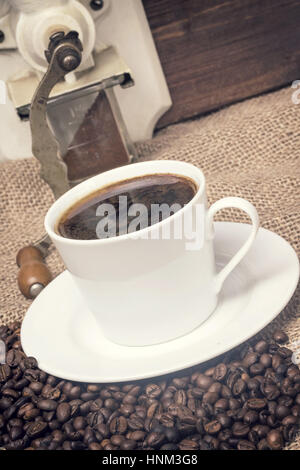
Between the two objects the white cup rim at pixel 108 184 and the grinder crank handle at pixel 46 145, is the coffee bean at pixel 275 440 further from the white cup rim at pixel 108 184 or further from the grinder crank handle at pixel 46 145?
the grinder crank handle at pixel 46 145

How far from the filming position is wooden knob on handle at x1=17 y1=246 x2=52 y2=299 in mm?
1054

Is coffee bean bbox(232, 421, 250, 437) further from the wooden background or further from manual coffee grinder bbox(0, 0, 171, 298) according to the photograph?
the wooden background

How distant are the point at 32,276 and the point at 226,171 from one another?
0.45 m

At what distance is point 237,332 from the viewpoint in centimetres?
76

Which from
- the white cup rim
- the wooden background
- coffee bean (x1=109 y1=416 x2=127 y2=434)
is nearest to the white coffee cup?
the white cup rim

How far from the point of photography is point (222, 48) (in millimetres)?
1377

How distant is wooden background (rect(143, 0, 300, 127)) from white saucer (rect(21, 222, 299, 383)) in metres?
0.55

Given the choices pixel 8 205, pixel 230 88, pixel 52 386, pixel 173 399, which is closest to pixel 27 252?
pixel 8 205

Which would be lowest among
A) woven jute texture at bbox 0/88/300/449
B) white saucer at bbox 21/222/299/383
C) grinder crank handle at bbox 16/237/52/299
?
woven jute texture at bbox 0/88/300/449

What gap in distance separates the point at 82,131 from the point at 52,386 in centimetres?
59

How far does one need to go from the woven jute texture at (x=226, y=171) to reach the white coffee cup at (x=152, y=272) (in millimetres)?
258

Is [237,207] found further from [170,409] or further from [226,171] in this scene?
[226,171]

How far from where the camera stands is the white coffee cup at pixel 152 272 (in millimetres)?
743

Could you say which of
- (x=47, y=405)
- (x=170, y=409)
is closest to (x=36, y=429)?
(x=47, y=405)
